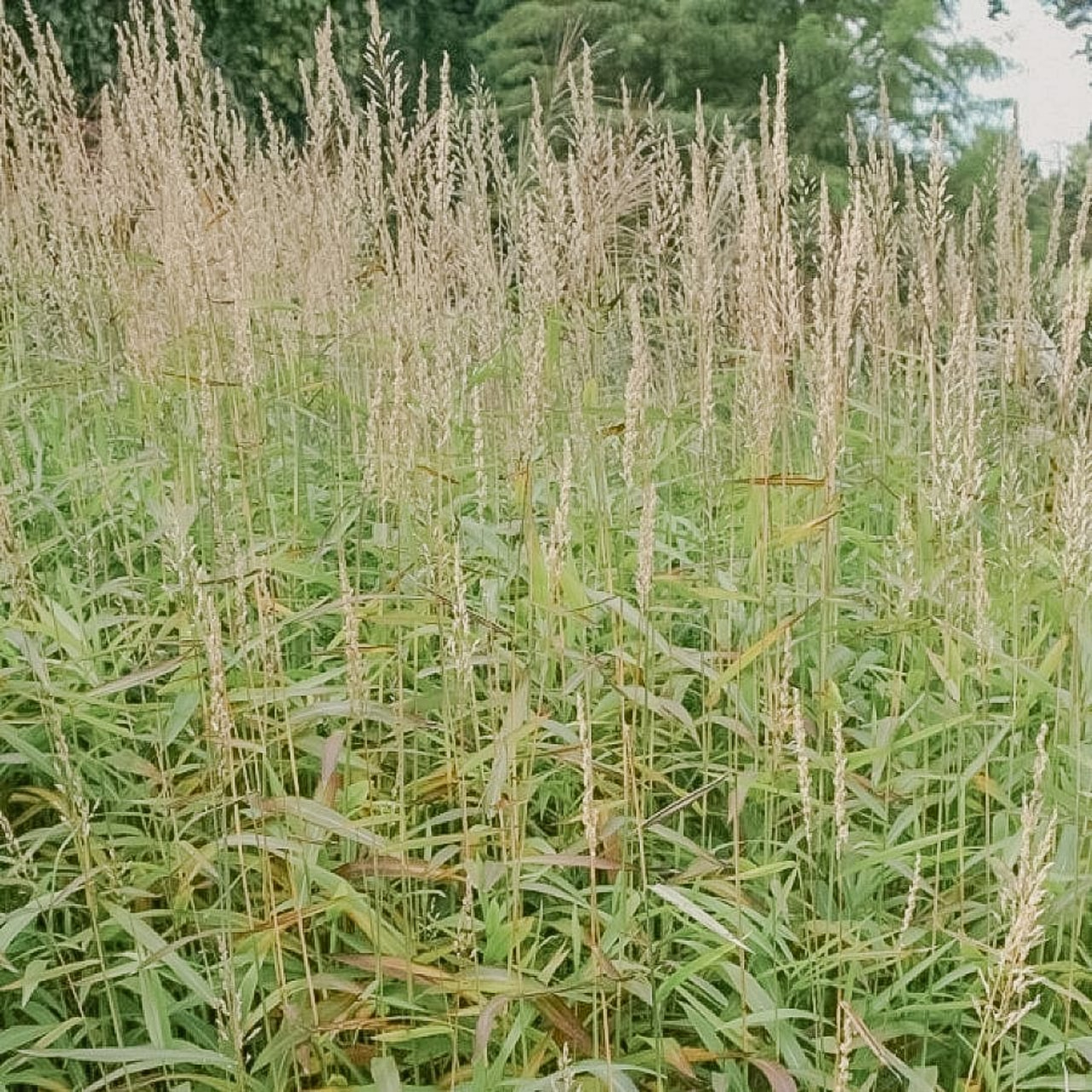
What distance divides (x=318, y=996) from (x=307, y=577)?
0.77 metres

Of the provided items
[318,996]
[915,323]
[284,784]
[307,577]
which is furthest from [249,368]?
[915,323]

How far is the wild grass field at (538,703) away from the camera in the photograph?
5.26 ft

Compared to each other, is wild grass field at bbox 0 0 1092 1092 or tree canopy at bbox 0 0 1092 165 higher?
tree canopy at bbox 0 0 1092 165

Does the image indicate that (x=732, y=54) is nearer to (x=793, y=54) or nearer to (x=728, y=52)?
(x=728, y=52)

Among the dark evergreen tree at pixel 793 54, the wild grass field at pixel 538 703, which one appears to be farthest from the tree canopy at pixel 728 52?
the wild grass field at pixel 538 703

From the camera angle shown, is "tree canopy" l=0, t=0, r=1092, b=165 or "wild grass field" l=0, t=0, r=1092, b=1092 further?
"tree canopy" l=0, t=0, r=1092, b=165

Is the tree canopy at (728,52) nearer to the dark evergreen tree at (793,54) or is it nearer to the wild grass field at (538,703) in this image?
the dark evergreen tree at (793,54)

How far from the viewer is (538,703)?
76.9 inches

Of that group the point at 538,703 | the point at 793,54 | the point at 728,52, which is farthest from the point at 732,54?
the point at 538,703

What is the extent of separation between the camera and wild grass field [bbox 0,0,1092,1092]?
5.26ft

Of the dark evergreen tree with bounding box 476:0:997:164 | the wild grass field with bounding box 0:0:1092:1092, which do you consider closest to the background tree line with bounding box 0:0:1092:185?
the dark evergreen tree with bounding box 476:0:997:164

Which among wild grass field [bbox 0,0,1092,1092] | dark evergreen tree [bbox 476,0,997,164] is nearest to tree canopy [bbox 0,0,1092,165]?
dark evergreen tree [bbox 476,0,997,164]

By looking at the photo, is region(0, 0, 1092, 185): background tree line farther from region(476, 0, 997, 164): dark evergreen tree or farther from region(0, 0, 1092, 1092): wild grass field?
region(0, 0, 1092, 1092): wild grass field

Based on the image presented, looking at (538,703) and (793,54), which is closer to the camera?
(538,703)
